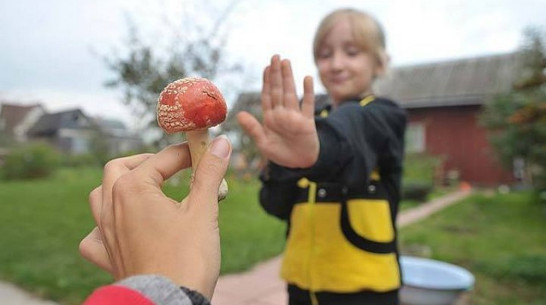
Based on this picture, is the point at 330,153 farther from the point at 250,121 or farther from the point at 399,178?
the point at 399,178

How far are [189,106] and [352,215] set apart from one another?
2.45ft

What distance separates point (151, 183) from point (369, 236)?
854mm

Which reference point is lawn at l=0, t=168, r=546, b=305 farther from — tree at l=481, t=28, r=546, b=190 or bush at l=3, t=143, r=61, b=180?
bush at l=3, t=143, r=61, b=180

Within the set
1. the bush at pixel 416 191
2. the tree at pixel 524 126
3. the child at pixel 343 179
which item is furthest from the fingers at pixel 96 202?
the bush at pixel 416 191

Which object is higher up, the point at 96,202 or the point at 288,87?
the point at 288,87

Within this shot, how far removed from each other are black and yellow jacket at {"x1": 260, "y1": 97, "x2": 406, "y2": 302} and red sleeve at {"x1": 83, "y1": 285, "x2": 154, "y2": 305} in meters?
0.69

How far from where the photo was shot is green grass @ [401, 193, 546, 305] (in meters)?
3.10

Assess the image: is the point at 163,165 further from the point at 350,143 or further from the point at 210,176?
the point at 350,143

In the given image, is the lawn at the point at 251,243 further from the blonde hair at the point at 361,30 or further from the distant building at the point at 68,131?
the distant building at the point at 68,131

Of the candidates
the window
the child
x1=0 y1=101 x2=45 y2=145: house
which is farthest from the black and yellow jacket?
the window

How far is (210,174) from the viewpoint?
50 cm

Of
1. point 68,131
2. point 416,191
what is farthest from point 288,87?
point 68,131

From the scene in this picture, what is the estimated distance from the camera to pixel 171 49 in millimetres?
4270

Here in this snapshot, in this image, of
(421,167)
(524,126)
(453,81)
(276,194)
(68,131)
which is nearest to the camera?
(276,194)
